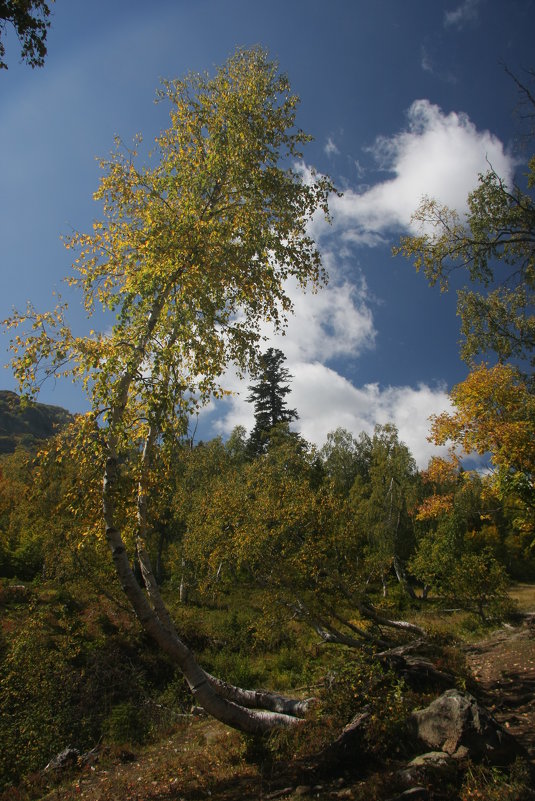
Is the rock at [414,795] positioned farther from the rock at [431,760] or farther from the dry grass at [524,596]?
the dry grass at [524,596]

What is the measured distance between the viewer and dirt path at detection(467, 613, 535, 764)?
25.6ft

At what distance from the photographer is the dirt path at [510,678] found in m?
7.80

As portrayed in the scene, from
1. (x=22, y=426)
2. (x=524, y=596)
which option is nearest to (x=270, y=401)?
(x=524, y=596)

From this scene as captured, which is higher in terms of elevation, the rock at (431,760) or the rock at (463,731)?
the rock at (463,731)

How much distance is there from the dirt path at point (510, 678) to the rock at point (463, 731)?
0.57 m

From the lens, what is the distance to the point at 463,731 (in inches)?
244

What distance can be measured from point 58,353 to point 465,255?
1023 cm

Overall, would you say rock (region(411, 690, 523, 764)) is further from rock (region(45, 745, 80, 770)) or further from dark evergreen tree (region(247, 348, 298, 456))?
dark evergreen tree (region(247, 348, 298, 456))

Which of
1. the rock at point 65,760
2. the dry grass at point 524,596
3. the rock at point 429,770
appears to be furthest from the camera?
the dry grass at point 524,596

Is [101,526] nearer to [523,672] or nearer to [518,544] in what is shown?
[523,672]

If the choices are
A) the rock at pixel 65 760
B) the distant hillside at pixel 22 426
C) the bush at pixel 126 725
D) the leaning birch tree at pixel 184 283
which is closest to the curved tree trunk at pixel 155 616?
the leaning birch tree at pixel 184 283

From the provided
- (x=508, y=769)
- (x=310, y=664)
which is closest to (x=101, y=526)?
(x=508, y=769)

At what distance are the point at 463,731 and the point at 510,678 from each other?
5948 millimetres

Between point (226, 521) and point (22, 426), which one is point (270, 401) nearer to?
point (226, 521)
